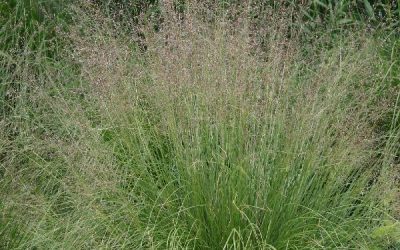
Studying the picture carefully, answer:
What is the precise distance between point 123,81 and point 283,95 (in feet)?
2.61

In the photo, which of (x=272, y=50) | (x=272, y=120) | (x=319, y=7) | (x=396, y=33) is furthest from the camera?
(x=319, y=7)

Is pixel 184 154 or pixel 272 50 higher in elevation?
pixel 272 50

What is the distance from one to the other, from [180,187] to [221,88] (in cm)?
48

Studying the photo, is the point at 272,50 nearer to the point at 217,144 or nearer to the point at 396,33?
the point at 217,144

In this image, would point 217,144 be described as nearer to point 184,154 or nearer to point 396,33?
point 184,154

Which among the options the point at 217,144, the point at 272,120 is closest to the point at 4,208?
the point at 217,144

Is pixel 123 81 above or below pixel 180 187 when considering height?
above

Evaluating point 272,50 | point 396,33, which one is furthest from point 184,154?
point 396,33

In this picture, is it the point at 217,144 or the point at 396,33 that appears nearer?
the point at 217,144

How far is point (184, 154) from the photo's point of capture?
387 cm

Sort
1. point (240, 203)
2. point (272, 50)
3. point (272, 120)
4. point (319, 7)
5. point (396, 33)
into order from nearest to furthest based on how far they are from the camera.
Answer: point (240, 203) → point (272, 120) → point (272, 50) → point (396, 33) → point (319, 7)

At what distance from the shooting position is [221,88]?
3.84m

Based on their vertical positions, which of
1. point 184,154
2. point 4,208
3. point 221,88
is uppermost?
point 221,88

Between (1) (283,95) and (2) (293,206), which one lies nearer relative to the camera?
(2) (293,206)
